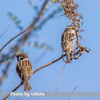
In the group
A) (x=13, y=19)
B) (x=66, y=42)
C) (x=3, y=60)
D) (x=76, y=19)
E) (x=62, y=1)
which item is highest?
(x=66, y=42)

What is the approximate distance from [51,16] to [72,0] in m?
1.02

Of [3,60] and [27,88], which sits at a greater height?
[27,88]

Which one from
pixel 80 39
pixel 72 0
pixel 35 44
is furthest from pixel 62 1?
pixel 35 44

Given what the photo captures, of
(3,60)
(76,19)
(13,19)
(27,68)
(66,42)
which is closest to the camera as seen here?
(3,60)

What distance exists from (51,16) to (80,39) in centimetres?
86

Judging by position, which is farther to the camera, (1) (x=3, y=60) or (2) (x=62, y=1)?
(2) (x=62, y=1)

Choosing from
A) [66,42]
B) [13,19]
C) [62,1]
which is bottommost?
[13,19]

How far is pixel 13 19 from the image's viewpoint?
6.45 ft

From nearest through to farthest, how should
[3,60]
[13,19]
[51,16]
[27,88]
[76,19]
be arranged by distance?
[3,60]
[51,16]
[13,19]
[76,19]
[27,88]

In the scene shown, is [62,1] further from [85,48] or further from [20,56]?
[20,56]

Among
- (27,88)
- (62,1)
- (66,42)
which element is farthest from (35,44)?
(66,42)

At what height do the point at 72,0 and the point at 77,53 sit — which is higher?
the point at 72,0

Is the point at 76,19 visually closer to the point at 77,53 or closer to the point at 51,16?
the point at 77,53

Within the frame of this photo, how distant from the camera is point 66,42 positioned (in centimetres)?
408
